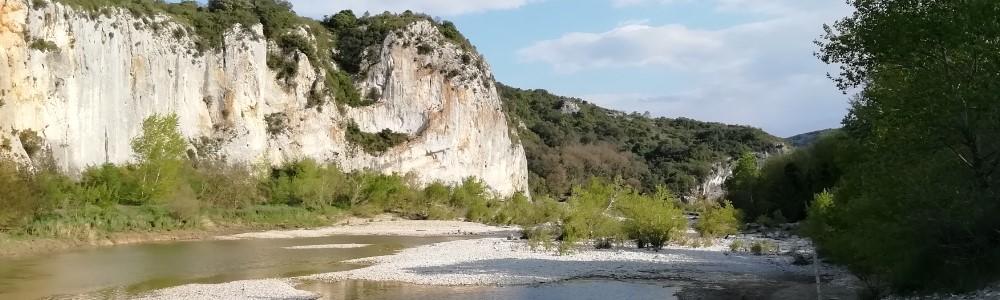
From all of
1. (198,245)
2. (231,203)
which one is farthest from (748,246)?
(231,203)

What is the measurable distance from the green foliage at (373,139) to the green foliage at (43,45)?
37973 mm

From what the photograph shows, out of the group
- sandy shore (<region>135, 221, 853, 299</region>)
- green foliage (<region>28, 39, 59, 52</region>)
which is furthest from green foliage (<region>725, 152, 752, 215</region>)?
green foliage (<region>28, 39, 59, 52</region>)

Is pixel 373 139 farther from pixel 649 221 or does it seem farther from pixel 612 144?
pixel 612 144

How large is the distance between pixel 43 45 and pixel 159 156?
10.1 m

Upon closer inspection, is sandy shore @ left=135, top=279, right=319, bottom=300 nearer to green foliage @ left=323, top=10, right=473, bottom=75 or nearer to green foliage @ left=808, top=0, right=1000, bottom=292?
green foliage @ left=808, top=0, right=1000, bottom=292

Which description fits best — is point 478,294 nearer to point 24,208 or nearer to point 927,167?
point 927,167

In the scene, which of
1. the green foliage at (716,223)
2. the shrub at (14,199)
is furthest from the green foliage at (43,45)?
the green foliage at (716,223)

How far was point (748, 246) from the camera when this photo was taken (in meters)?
39.0

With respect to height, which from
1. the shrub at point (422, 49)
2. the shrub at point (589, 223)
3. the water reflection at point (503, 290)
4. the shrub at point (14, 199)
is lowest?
the water reflection at point (503, 290)

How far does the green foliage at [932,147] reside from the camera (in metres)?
14.9

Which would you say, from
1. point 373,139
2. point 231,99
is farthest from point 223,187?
point 373,139

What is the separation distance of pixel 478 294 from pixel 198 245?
977 inches

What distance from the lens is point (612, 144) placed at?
15988 cm

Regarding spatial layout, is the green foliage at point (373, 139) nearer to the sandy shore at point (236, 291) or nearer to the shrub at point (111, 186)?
the shrub at point (111, 186)
